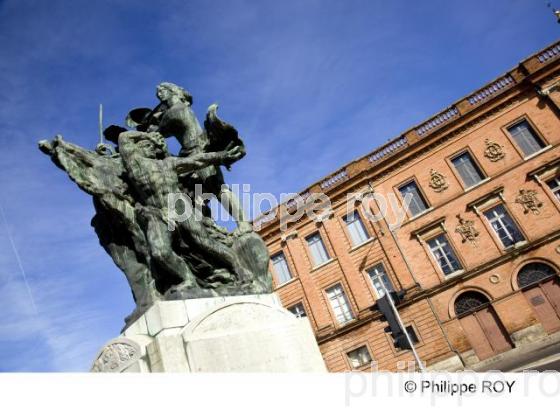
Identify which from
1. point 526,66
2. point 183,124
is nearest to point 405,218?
point 526,66

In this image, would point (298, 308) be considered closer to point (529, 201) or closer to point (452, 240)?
point (452, 240)

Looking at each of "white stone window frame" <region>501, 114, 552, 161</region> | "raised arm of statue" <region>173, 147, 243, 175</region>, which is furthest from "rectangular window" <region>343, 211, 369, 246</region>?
"raised arm of statue" <region>173, 147, 243, 175</region>

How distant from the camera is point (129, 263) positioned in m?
3.81

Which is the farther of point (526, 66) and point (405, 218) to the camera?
point (405, 218)

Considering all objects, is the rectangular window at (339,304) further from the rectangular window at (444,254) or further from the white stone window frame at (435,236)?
the rectangular window at (444,254)

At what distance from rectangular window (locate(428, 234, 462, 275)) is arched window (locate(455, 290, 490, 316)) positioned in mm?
1323

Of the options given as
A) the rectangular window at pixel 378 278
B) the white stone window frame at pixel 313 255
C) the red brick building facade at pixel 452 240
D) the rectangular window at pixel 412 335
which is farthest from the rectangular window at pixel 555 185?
the white stone window frame at pixel 313 255

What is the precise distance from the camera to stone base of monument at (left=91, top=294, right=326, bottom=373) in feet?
8.71

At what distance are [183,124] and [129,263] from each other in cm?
185

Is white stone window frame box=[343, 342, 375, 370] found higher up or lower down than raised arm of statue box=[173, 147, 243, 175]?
lower down

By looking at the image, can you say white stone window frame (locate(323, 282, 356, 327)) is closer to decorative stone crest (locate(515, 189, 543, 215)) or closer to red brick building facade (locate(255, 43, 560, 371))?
red brick building facade (locate(255, 43, 560, 371))

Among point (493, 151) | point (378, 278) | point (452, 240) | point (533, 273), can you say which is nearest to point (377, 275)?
point (378, 278)

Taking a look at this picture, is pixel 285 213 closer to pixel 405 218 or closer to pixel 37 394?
pixel 405 218

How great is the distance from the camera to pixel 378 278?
21812mm
